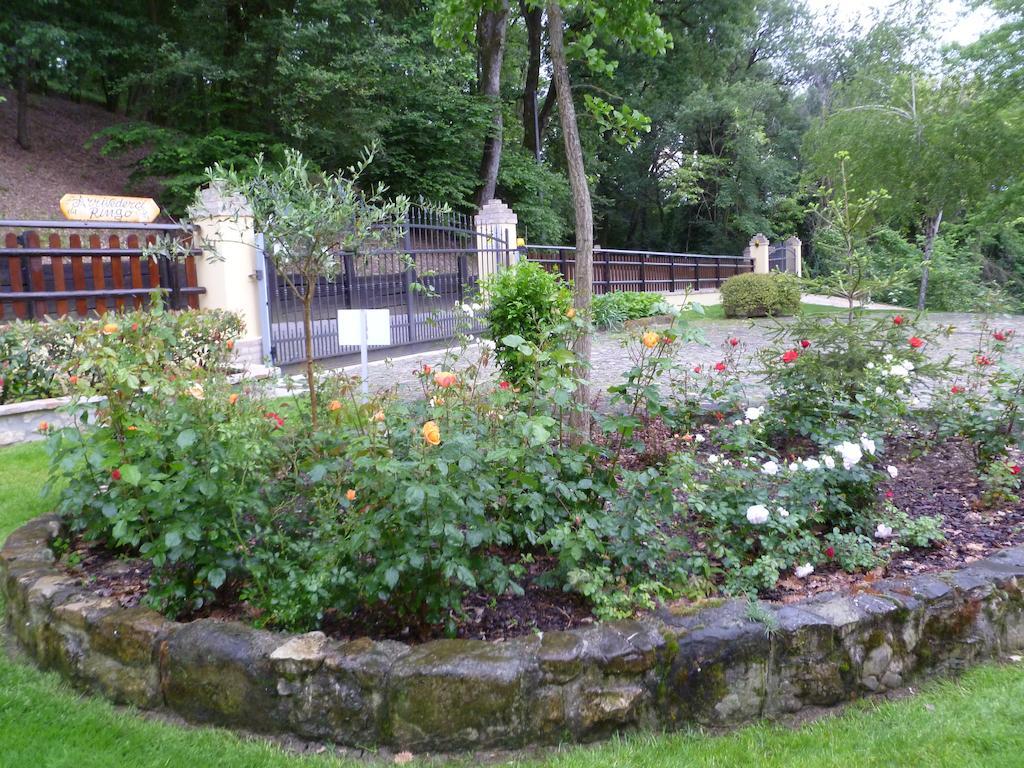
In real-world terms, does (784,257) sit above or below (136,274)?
above

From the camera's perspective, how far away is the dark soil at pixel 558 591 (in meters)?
2.84

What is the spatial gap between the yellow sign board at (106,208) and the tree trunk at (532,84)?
47.9 feet

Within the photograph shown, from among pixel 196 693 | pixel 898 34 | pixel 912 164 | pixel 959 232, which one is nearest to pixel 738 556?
pixel 196 693

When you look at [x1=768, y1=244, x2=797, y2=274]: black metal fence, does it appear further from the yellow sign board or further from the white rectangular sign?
the white rectangular sign

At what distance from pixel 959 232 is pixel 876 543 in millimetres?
24946

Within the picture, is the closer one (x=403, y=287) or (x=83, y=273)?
(x=83, y=273)

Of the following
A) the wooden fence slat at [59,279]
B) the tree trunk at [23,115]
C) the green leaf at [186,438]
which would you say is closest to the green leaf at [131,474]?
the green leaf at [186,438]

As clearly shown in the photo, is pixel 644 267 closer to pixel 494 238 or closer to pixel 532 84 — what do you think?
pixel 532 84

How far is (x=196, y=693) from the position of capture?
2490 mm

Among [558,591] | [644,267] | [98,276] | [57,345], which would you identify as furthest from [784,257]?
[558,591]

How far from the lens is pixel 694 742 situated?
2371 millimetres

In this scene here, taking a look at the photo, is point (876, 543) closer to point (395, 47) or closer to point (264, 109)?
point (395, 47)

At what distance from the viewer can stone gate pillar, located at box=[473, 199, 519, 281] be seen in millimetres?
13062

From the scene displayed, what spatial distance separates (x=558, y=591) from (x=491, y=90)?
19758 millimetres
